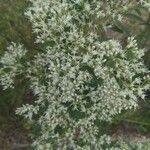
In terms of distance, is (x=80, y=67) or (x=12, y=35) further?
(x=12, y=35)

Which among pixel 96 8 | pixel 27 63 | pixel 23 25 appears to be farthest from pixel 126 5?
pixel 23 25

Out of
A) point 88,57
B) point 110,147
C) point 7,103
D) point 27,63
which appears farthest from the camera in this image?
point 7,103

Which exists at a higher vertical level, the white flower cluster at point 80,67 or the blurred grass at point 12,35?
the blurred grass at point 12,35

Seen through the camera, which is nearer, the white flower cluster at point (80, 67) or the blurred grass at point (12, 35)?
the white flower cluster at point (80, 67)

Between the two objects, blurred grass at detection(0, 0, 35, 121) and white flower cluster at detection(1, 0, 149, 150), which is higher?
blurred grass at detection(0, 0, 35, 121)

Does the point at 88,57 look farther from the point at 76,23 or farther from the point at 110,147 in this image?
the point at 110,147

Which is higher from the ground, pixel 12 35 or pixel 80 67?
pixel 12 35

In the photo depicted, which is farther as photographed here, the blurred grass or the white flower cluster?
the blurred grass

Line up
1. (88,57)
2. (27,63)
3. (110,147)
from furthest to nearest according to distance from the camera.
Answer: (110,147) < (27,63) < (88,57)
